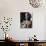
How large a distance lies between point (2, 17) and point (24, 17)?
0.63 metres

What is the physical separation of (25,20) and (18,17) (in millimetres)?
218

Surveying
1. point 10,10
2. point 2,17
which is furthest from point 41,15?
point 2,17

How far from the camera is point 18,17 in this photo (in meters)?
3.52

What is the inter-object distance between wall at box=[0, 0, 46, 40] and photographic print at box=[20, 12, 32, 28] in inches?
3.4

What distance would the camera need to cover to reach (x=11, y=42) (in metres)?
3.04

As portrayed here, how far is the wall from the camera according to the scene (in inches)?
138

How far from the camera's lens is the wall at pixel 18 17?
138 inches

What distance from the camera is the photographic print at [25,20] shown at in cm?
352

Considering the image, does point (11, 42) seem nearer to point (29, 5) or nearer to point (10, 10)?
point (10, 10)

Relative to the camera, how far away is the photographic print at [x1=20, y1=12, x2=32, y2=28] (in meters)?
3.52

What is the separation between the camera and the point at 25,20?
139 inches

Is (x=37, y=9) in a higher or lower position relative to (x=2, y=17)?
higher

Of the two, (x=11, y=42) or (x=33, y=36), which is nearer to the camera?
(x=11, y=42)

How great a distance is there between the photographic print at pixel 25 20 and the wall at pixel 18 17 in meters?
0.09
